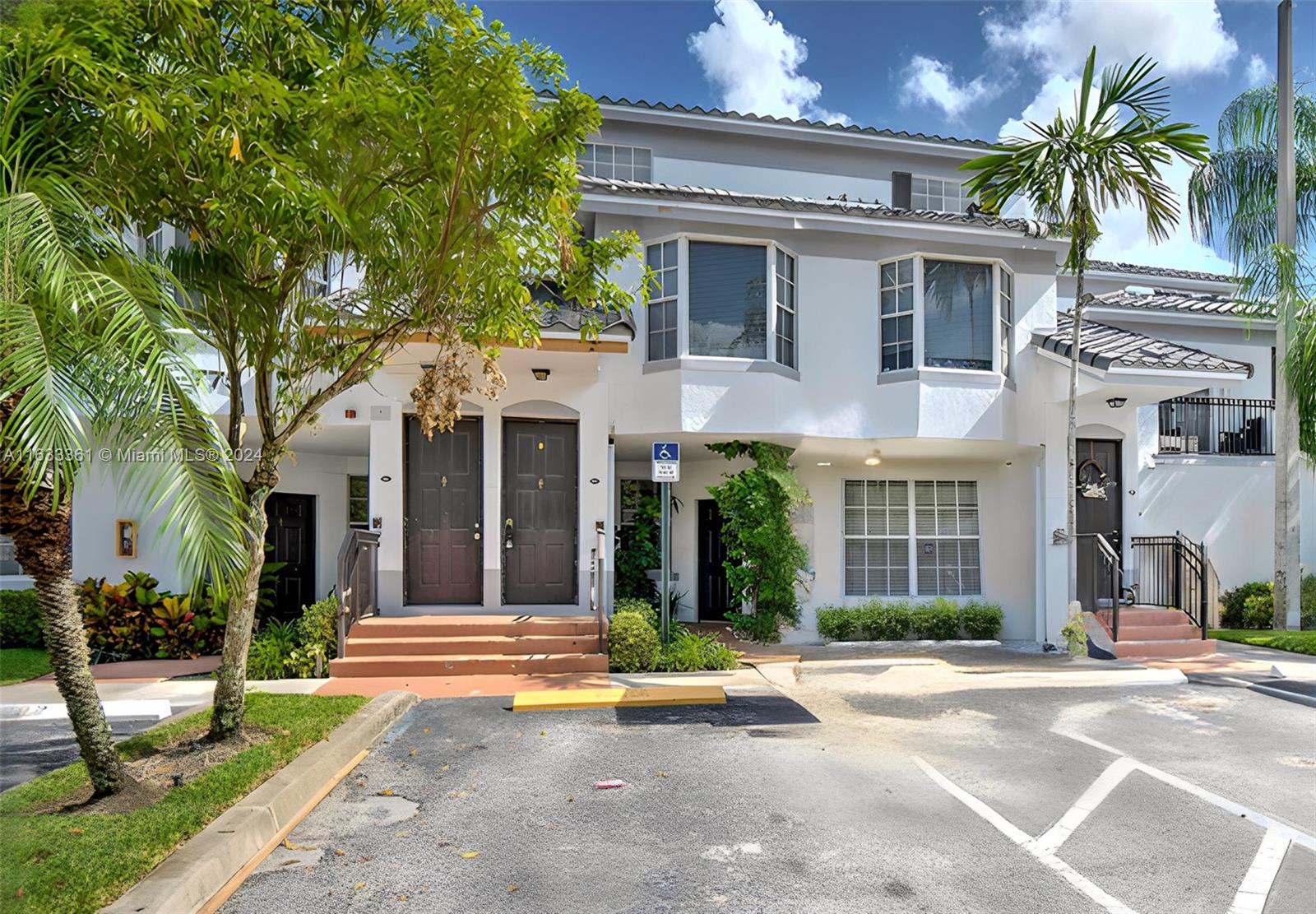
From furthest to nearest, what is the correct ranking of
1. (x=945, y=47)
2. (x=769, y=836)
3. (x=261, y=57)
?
1. (x=945, y=47)
2. (x=261, y=57)
3. (x=769, y=836)

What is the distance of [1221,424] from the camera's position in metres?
16.3

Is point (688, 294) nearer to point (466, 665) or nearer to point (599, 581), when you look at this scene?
point (599, 581)

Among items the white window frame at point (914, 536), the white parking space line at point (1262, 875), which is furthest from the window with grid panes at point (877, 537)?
the white parking space line at point (1262, 875)

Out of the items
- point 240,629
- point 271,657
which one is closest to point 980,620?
point 271,657

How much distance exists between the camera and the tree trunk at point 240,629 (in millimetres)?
5863

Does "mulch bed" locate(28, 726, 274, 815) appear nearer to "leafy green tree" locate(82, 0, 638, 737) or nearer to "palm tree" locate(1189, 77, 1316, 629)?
"leafy green tree" locate(82, 0, 638, 737)

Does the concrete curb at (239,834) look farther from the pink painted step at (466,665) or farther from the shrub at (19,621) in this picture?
the shrub at (19,621)

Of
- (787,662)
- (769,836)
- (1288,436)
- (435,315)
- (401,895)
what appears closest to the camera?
(401,895)

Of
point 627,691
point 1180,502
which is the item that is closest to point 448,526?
point 627,691

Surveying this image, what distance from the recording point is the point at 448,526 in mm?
11242

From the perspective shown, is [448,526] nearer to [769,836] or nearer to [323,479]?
[323,479]

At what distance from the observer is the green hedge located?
13258mm

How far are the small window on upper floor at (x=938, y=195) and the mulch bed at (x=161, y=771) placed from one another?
1565 cm

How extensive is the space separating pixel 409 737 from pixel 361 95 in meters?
5.16
